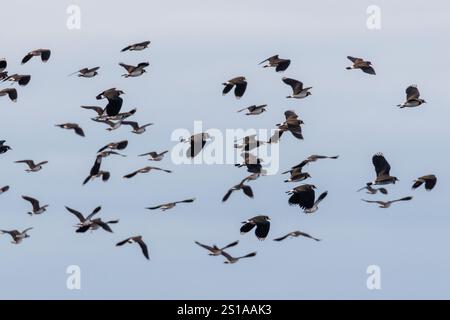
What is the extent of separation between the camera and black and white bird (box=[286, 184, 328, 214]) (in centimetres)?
7569

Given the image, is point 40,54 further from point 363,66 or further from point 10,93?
point 363,66

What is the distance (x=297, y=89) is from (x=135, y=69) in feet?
25.8

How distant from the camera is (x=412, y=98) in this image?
77875mm

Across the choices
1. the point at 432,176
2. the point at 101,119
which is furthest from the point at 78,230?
the point at 432,176

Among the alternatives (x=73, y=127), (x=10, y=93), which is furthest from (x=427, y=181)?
(x=10, y=93)

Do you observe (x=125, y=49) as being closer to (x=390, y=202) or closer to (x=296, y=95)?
(x=296, y=95)

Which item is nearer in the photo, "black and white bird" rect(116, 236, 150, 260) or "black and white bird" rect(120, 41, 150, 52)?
"black and white bird" rect(116, 236, 150, 260)

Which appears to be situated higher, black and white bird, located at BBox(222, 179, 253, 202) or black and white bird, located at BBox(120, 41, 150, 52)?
black and white bird, located at BBox(120, 41, 150, 52)

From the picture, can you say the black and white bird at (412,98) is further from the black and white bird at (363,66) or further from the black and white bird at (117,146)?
the black and white bird at (117,146)

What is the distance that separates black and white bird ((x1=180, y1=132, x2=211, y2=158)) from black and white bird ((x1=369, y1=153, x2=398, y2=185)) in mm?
8217

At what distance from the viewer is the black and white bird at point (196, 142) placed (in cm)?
7525

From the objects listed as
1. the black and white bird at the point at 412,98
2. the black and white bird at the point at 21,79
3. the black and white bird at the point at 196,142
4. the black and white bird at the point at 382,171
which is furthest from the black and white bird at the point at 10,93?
the black and white bird at the point at 412,98

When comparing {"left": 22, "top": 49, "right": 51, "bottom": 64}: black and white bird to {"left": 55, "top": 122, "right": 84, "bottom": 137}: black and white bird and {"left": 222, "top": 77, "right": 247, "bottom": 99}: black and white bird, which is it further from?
{"left": 222, "top": 77, "right": 247, "bottom": 99}: black and white bird

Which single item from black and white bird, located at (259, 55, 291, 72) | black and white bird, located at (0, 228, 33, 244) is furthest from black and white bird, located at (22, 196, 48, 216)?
black and white bird, located at (259, 55, 291, 72)
